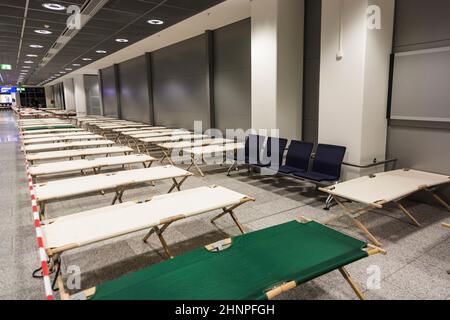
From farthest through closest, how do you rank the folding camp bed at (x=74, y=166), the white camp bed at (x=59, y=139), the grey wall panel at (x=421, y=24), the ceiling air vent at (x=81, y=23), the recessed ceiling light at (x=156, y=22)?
the white camp bed at (x=59, y=139) → the recessed ceiling light at (x=156, y=22) → the ceiling air vent at (x=81, y=23) → the folding camp bed at (x=74, y=166) → the grey wall panel at (x=421, y=24)

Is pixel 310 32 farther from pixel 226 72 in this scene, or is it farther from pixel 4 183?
pixel 4 183

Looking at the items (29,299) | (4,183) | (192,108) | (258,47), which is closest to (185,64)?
(192,108)

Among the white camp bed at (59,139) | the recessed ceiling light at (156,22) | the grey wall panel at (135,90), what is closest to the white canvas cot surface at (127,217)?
the recessed ceiling light at (156,22)

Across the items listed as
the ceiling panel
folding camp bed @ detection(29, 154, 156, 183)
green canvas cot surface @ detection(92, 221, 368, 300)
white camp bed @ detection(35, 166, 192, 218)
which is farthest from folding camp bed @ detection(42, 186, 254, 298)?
the ceiling panel

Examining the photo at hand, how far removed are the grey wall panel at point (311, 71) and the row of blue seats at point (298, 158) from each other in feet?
2.65

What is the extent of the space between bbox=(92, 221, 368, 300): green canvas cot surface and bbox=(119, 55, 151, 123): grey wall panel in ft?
37.8

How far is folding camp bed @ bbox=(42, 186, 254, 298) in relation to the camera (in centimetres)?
240

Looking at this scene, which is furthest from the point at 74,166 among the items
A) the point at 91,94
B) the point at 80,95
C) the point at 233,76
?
the point at 80,95

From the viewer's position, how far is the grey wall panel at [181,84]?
9523 millimetres

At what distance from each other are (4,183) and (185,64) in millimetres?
6320

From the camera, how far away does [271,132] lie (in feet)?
20.0

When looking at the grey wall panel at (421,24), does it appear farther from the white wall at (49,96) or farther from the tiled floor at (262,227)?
the white wall at (49,96)

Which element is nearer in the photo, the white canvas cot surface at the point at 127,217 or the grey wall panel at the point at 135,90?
the white canvas cot surface at the point at 127,217
